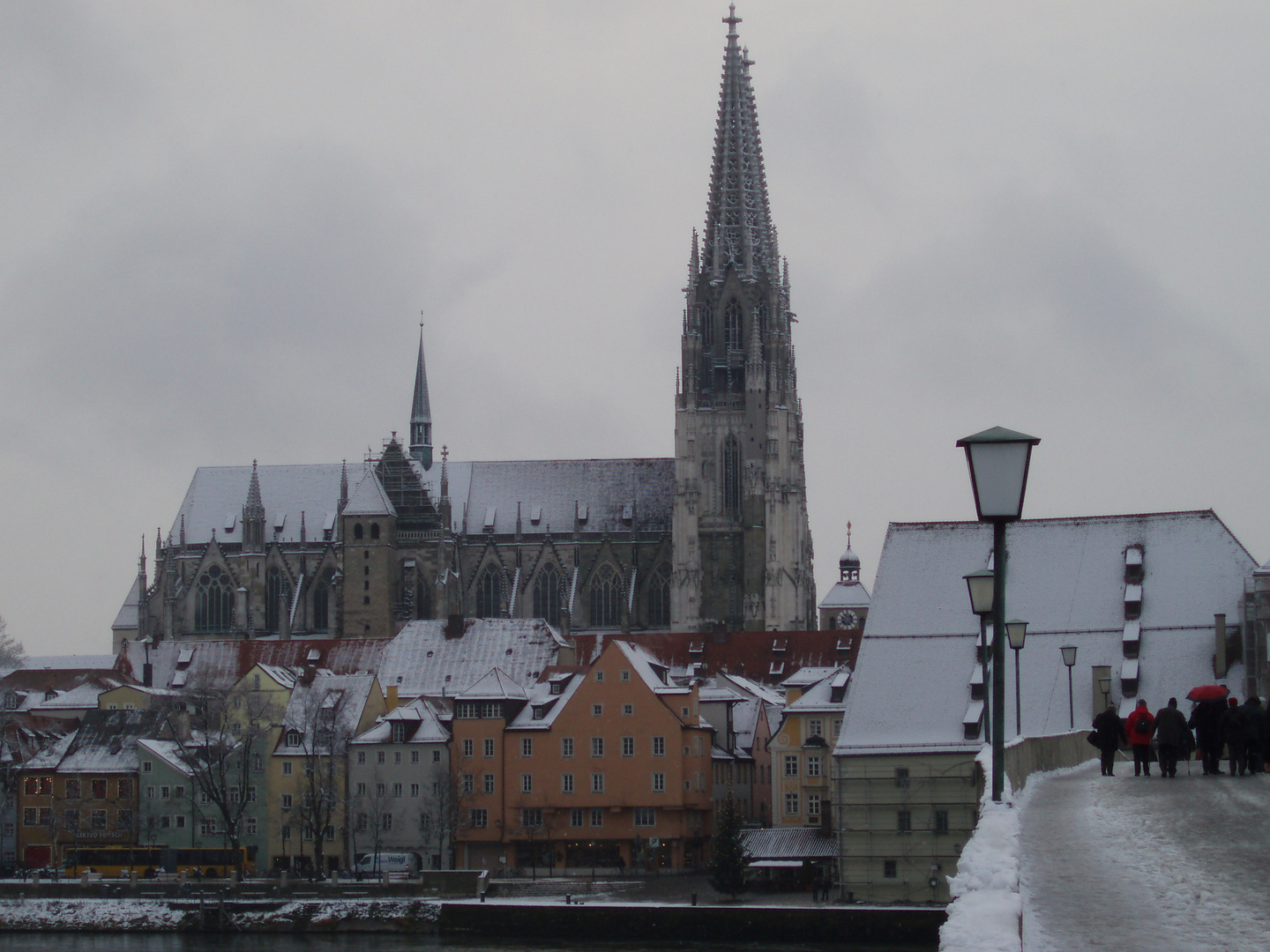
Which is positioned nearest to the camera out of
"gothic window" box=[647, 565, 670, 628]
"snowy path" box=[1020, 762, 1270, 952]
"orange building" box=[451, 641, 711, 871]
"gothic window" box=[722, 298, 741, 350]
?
"snowy path" box=[1020, 762, 1270, 952]

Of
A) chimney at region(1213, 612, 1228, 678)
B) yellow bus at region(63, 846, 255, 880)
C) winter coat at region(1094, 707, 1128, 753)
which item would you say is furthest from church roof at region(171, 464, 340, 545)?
winter coat at region(1094, 707, 1128, 753)

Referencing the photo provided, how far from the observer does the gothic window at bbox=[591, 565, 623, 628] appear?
12812cm

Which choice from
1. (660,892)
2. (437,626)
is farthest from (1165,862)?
(437,626)

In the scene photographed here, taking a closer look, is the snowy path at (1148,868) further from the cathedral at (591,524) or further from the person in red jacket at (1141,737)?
the cathedral at (591,524)

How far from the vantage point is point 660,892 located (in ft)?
225

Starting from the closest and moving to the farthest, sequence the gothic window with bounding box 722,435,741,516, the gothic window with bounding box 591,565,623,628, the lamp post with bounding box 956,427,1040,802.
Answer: the lamp post with bounding box 956,427,1040,802, the gothic window with bounding box 722,435,741,516, the gothic window with bounding box 591,565,623,628

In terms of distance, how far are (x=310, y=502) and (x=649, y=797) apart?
6232 cm

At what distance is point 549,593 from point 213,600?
2162 cm

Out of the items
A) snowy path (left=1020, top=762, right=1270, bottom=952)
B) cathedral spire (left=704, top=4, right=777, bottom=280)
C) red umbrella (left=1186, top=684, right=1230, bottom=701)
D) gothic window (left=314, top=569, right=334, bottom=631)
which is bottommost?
snowy path (left=1020, top=762, right=1270, bottom=952)

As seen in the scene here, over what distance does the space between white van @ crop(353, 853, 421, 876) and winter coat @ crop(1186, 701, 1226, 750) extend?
176ft

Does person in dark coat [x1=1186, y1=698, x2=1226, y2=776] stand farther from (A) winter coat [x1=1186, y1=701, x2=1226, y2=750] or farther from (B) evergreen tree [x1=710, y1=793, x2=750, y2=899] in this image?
(B) evergreen tree [x1=710, y1=793, x2=750, y2=899]

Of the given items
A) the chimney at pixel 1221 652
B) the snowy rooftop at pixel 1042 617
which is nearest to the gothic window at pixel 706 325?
the snowy rooftop at pixel 1042 617

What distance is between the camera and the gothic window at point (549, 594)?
424ft

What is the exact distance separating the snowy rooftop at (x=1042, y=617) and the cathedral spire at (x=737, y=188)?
220 ft
